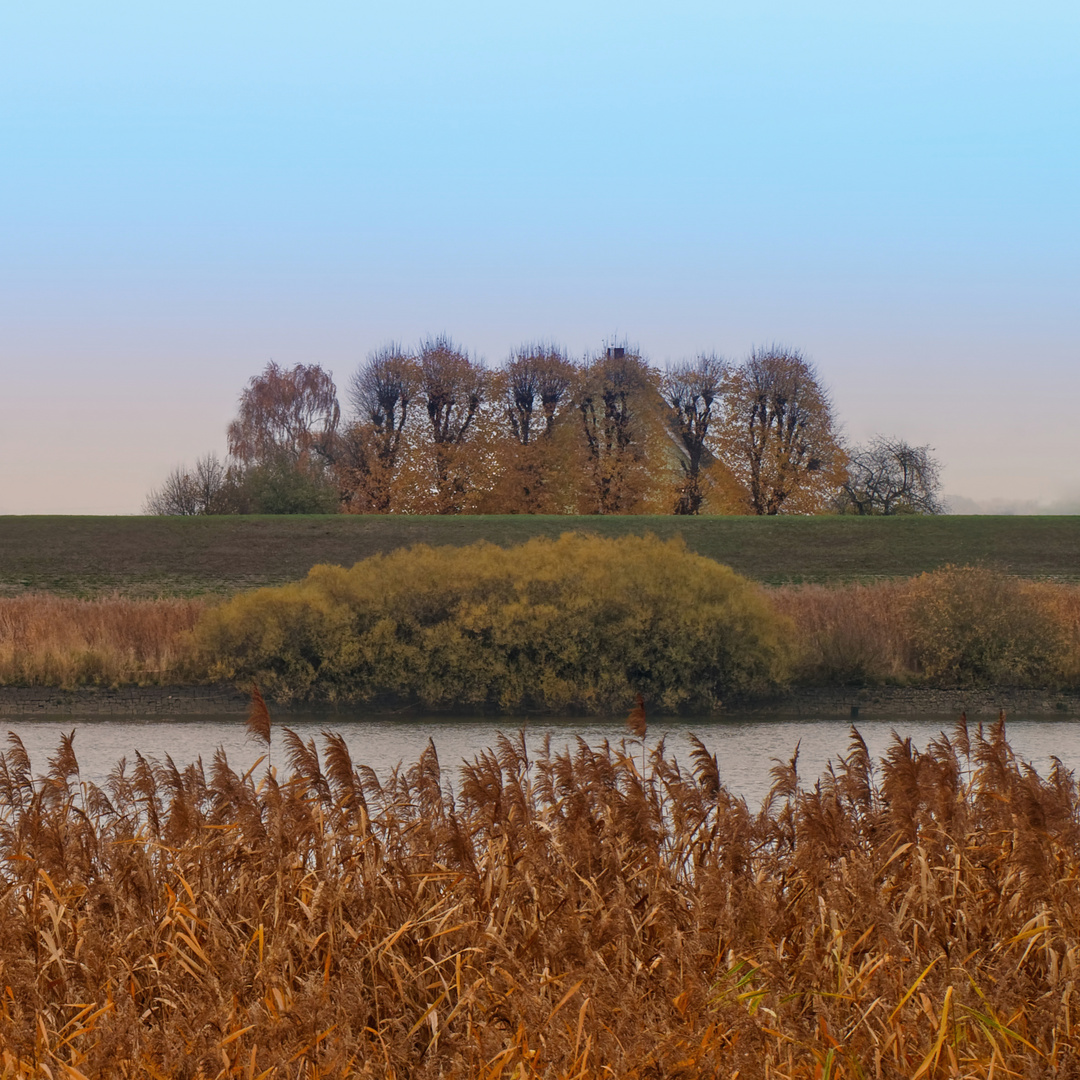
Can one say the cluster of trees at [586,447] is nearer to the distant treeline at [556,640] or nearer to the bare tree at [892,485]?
the bare tree at [892,485]

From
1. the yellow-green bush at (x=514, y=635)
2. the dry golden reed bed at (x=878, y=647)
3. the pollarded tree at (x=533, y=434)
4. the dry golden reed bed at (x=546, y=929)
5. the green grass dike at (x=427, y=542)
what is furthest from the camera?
the pollarded tree at (x=533, y=434)

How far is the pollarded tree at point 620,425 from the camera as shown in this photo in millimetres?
36594

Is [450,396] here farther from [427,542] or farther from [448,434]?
[427,542]

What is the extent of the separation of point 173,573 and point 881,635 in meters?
19.1

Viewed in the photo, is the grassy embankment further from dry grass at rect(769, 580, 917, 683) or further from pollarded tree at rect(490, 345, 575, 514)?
pollarded tree at rect(490, 345, 575, 514)

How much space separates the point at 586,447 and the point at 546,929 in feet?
110

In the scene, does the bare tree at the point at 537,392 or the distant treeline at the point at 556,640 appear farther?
the bare tree at the point at 537,392

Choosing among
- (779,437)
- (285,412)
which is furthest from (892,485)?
(285,412)

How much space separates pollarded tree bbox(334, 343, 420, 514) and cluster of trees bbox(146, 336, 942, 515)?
5 cm

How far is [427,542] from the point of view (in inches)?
1168

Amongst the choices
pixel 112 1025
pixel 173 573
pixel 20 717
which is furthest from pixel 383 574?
pixel 173 573

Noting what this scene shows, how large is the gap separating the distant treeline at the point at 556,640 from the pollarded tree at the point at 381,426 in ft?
78.9

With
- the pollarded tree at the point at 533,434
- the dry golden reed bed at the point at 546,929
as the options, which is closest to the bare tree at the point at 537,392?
the pollarded tree at the point at 533,434

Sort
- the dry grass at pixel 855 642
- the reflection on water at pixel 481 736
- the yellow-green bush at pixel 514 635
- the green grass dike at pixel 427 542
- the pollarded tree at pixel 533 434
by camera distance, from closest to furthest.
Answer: the reflection on water at pixel 481 736, the yellow-green bush at pixel 514 635, the dry grass at pixel 855 642, the green grass dike at pixel 427 542, the pollarded tree at pixel 533 434
